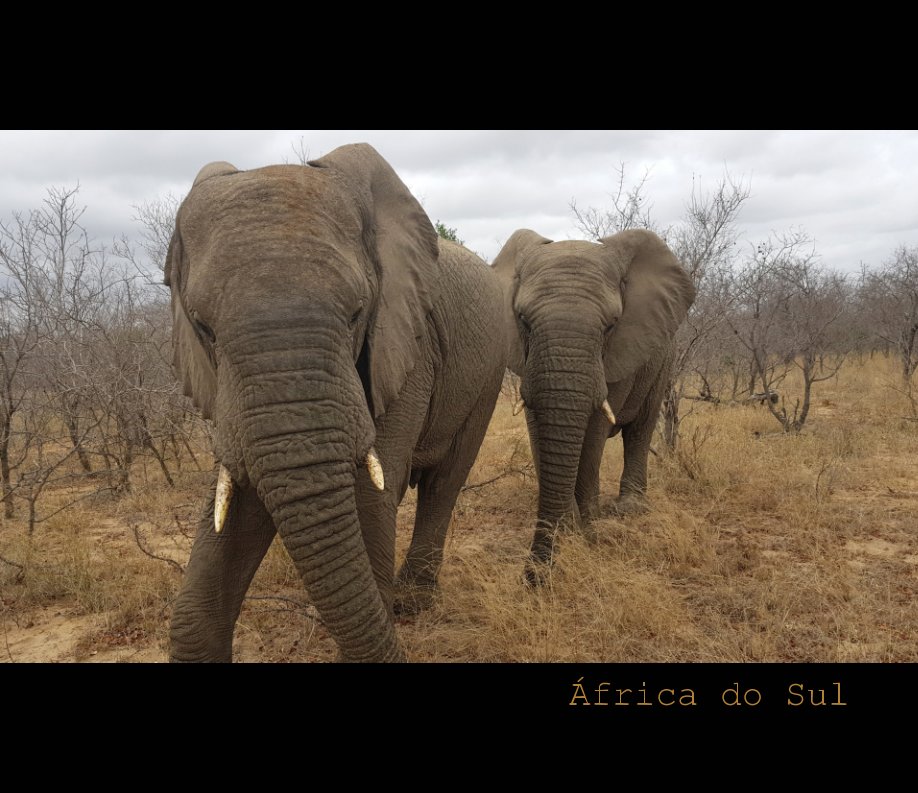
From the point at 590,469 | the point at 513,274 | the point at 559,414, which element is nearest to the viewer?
the point at 559,414

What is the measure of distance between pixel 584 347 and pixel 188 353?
10.1ft

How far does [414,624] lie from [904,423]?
9.62 m

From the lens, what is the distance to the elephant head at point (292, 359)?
7.68ft

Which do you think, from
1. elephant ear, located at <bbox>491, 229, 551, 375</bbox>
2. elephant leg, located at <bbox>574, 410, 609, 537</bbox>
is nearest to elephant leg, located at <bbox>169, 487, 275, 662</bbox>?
elephant ear, located at <bbox>491, 229, 551, 375</bbox>

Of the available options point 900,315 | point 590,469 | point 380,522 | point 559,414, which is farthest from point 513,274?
point 900,315

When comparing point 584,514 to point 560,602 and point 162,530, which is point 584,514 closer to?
point 560,602

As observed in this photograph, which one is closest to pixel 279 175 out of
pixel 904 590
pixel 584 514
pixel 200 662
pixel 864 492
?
pixel 200 662

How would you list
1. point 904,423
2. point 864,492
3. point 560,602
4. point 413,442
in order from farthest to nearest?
point 904,423, point 864,492, point 560,602, point 413,442

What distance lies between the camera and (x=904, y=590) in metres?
4.48

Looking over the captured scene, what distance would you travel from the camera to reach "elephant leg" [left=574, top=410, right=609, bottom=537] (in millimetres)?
5738

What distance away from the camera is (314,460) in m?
2.37

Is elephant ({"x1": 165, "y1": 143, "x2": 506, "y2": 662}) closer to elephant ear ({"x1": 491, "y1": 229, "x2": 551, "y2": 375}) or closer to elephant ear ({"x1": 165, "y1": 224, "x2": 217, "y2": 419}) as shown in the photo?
elephant ear ({"x1": 165, "y1": 224, "x2": 217, "y2": 419})

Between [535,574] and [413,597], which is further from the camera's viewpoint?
[535,574]

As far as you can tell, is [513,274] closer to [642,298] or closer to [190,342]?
[642,298]
